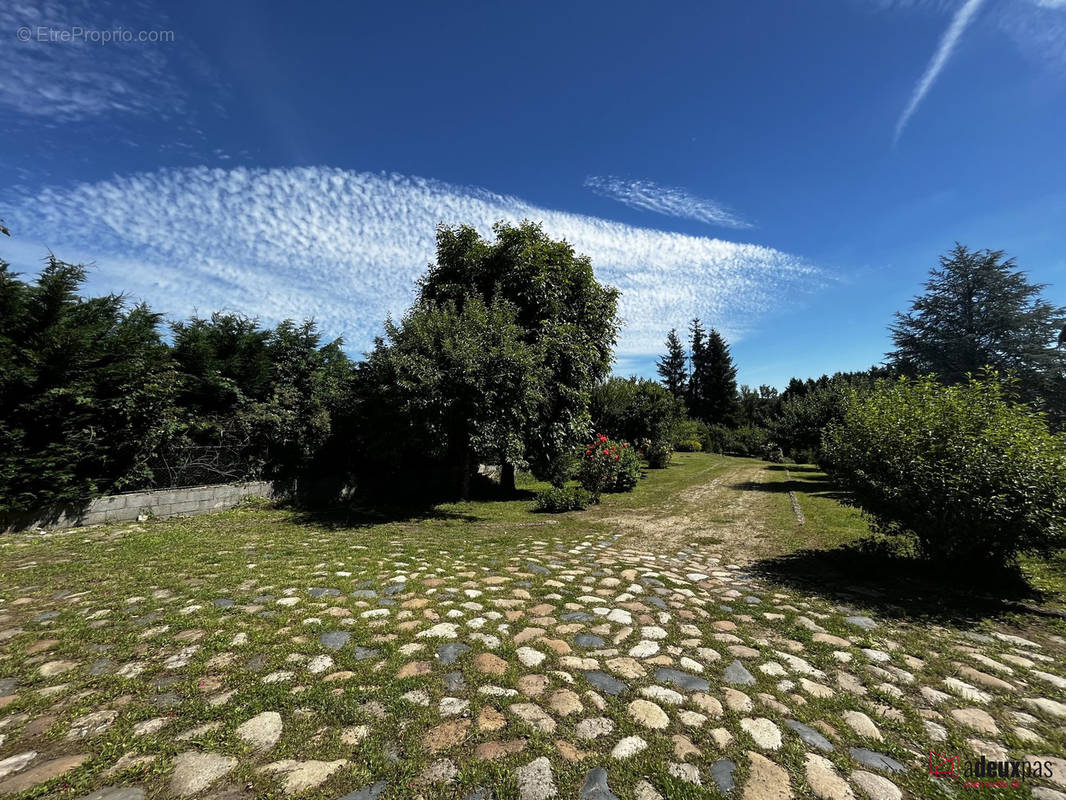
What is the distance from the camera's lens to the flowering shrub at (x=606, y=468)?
13262mm

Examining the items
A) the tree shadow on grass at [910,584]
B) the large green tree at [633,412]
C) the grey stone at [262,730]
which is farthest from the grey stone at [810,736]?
the large green tree at [633,412]

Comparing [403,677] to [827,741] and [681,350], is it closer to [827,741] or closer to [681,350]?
[827,741]

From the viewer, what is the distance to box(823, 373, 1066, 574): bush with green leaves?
436 centimetres

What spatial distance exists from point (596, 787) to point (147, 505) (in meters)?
10.5

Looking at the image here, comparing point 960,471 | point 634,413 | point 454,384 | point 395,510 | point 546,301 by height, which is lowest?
point 395,510

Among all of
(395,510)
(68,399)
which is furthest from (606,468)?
(68,399)

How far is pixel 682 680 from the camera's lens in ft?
9.58

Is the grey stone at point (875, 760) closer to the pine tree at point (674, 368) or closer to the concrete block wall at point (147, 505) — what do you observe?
the concrete block wall at point (147, 505)

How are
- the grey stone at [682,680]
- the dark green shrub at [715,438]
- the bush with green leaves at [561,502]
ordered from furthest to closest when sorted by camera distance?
the dark green shrub at [715,438] < the bush with green leaves at [561,502] < the grey stone at [682,680]

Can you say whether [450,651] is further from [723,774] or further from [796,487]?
[796,487]

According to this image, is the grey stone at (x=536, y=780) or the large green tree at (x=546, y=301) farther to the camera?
the large green tree at (x=546, y=301)

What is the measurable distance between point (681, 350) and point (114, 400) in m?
58.8

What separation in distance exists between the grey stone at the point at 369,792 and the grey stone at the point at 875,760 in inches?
97.2

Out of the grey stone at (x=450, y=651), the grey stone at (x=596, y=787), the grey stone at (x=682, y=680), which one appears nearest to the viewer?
the grey stone at (x=596, y=787)
